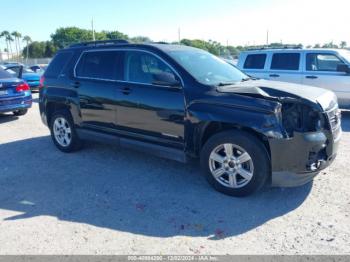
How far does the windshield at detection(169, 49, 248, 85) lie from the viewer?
14.8 ft

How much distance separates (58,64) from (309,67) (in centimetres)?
673

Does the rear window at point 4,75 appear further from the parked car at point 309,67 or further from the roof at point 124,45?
the parked car at point 309,67

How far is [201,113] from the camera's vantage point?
415cm

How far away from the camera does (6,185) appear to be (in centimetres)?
468

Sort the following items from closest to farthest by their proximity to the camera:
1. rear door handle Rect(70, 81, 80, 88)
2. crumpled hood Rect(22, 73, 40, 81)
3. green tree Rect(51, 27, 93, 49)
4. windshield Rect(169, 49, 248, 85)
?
windshield Rect(169, 49, 248, 85) < rear door handle Rect(70, 81, 80, 88) < crumpled hood Rect(22, 73, 40, 81) < green tree Rect(51, 27, 93, 49)

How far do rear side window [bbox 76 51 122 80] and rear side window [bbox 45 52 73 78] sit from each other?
1.28 feet

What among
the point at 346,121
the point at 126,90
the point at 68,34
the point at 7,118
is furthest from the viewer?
the point at 68,34

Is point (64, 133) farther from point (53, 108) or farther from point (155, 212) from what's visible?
point (155, 212)

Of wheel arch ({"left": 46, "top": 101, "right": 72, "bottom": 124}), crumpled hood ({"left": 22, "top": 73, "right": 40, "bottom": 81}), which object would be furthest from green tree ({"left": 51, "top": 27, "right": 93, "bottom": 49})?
wheel arch ({"left": 46, "top": 101, "right": 72, "bottom": 124})

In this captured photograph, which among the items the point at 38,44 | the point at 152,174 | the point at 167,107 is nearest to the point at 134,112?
the point at 167,107

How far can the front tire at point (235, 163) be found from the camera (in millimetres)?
3869

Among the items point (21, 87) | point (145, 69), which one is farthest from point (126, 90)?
point (21, 87)

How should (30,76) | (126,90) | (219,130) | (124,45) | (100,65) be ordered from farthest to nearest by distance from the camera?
(30,76) → (100,65) → (124,45) → (126,90) → (219,130)

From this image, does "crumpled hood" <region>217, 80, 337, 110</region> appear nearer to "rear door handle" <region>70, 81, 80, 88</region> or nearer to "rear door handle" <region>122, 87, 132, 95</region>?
"rear door handle" <region>122, 87, 132, 95</region>
